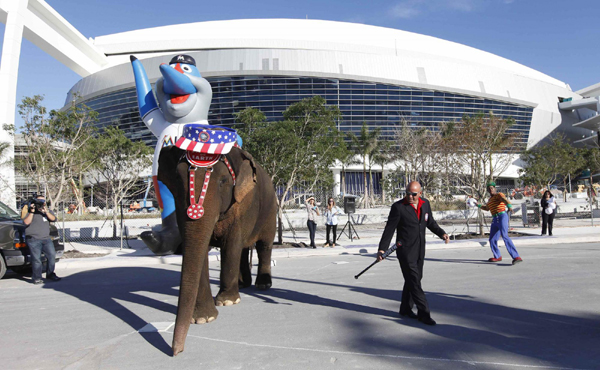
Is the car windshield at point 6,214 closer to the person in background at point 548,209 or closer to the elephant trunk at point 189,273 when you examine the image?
the elephant trunk at point 189,273

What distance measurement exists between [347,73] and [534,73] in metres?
50.1

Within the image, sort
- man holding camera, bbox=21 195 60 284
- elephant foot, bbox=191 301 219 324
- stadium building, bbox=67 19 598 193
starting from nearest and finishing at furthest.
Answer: elephant foot, bbox=191 301 219 324 < man holding camera, bbox=21 195 60 284 < stadium building, bbox=67 19 598 193

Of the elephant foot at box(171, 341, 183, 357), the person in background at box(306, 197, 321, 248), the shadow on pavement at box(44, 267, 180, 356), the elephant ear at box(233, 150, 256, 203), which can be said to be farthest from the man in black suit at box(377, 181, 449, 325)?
the person in background at box(306, 197, 321, 248)

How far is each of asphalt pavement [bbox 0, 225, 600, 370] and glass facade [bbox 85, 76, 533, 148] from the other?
1741 inches

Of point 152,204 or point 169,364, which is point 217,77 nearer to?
point 152,204

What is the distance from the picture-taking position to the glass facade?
172ft

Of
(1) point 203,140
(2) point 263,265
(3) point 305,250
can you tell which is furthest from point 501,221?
(1) point 203,140

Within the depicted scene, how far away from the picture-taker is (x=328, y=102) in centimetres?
5288

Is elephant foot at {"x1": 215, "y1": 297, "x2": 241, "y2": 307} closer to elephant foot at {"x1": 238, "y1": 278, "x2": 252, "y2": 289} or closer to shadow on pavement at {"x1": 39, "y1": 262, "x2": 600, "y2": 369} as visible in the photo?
shadow on pavement at {"x1": 39, "y1": 262, "x2": 600, "y2": 369}

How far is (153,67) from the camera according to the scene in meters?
54.3

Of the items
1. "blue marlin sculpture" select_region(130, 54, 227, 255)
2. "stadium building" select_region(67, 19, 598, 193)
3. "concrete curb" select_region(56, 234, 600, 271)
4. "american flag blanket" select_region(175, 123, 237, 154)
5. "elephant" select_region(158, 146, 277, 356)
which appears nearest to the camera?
"elephant" select_region(158, 146, 277, 356)

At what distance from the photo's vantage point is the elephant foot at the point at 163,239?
482 centimetres

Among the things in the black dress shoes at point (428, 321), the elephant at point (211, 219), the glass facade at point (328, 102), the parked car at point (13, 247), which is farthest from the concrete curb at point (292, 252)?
the glass facade at point (328, 102)

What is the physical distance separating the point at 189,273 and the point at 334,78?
5170 cm
